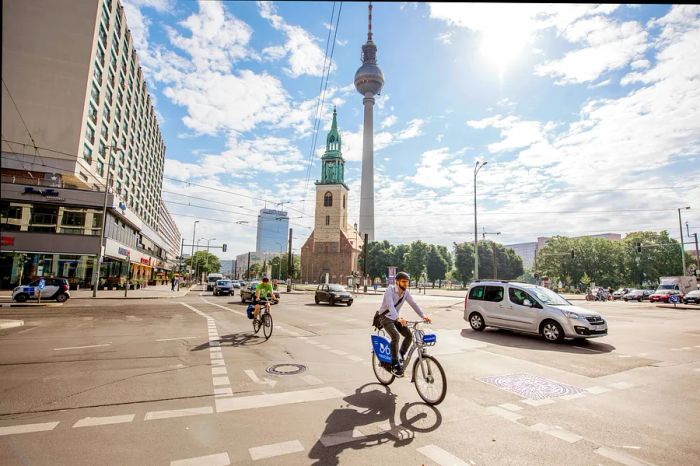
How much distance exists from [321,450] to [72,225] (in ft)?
128

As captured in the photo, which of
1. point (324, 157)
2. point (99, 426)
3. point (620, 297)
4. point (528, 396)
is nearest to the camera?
point (99, 426)

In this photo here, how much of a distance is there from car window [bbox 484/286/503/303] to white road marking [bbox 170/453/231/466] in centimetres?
1124

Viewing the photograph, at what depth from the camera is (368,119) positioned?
368 feet

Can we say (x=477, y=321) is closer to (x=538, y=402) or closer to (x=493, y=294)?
(x=493, y=294)

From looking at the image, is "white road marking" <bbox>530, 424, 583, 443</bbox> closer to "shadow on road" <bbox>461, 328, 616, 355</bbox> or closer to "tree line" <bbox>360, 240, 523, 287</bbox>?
"shadow on road" <bbox>461, 328, 616, 355</bbox>

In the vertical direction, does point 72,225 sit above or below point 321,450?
above

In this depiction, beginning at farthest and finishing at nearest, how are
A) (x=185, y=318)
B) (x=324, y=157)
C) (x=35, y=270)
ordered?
(x=324, y=157) → (x=35, y=270) → (x=185, y=318)

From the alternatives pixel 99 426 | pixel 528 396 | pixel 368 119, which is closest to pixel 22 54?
pixel 99 426

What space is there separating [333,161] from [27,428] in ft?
275

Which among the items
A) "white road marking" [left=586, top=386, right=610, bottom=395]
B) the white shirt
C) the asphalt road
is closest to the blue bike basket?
the white shirt

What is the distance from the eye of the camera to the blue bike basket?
6324 mm

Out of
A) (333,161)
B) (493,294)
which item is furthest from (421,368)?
(333,161)

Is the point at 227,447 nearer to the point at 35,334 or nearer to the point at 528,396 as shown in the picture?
the point at 528,396

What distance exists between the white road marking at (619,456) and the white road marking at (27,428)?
20.8 feet
